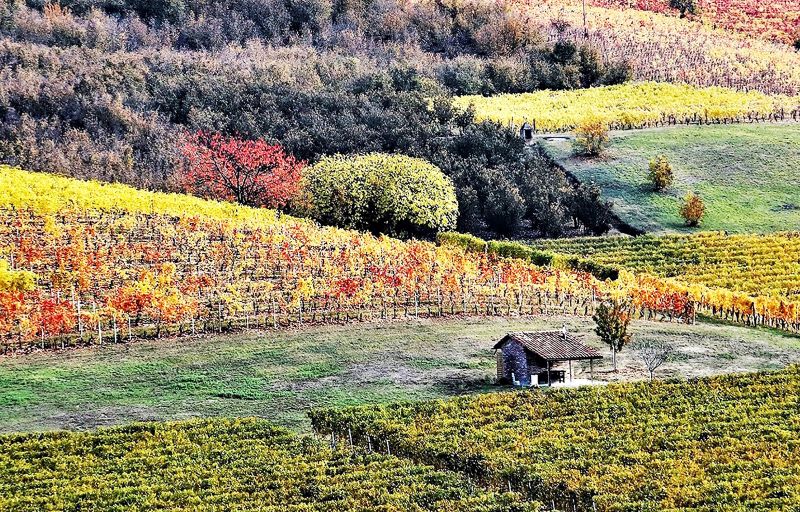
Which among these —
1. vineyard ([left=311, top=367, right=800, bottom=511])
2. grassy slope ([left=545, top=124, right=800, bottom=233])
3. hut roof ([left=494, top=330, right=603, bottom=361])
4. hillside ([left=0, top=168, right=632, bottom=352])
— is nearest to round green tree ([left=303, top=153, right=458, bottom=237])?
hillside ([left=0, top=168, right=632, bottom=352])

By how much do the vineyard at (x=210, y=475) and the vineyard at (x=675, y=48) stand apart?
8910cm

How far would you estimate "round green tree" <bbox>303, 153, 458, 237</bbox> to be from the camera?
87.8 m

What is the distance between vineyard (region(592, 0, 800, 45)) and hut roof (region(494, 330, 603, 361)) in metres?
110

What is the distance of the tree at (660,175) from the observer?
313 ft

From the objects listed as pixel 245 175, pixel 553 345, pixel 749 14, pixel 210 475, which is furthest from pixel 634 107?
pixel 210 475

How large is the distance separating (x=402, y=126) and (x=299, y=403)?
53.2 meters

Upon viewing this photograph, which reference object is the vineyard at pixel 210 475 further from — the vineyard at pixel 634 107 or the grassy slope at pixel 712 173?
the vineyard at pixel 634 107

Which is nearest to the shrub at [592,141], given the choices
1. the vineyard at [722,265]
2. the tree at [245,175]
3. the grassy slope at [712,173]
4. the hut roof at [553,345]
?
the grassy slope at [712,173]

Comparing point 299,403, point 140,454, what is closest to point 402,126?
point 299,403

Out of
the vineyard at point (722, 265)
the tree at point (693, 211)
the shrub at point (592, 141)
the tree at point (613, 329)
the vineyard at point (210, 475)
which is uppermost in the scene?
the shrub at point (592, 141)

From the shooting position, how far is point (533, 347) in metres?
55.3

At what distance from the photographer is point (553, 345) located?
56156 millimetres

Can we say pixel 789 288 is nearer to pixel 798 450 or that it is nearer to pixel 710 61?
pixel 798 450

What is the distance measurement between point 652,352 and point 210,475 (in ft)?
79.8
